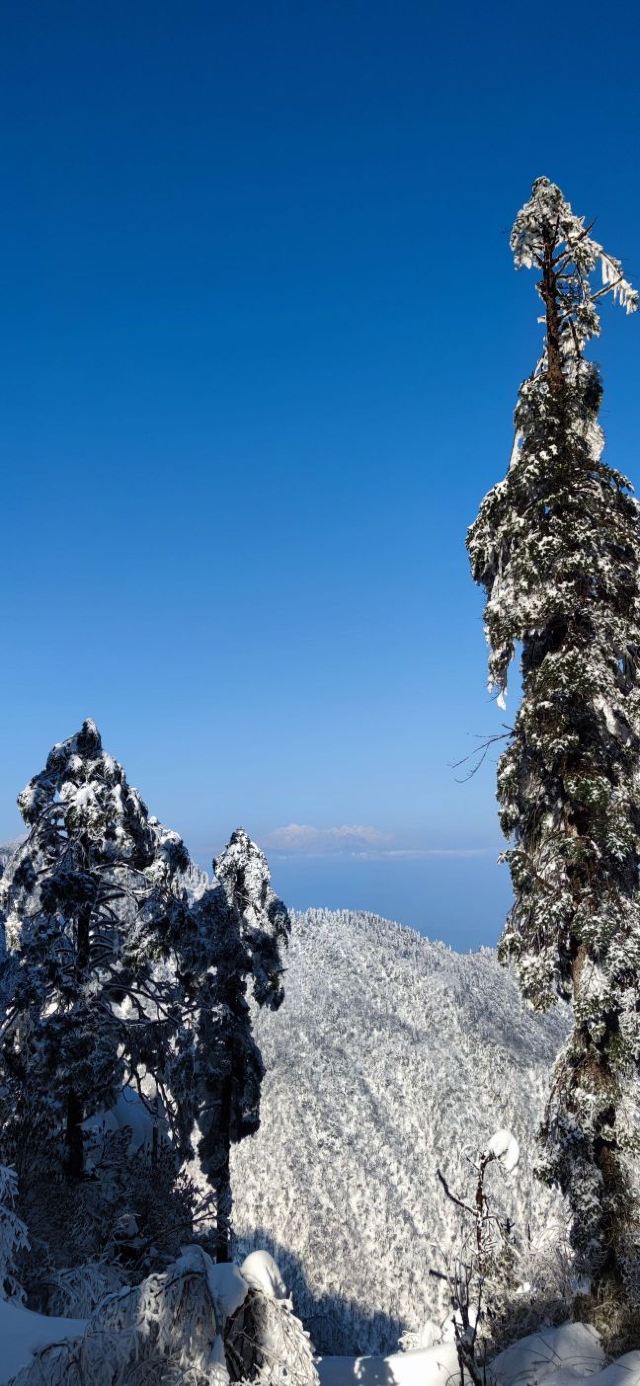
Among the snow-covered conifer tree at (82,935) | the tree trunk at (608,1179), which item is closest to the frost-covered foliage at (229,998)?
the snow-covered conifer tree at (82,935)

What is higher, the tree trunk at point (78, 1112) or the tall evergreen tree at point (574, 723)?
the tall evergreen tree at point (574, 723)

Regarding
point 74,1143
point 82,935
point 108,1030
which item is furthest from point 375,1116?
point 82,935

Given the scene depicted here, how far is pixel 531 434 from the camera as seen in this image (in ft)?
36.6

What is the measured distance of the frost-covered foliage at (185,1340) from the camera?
507 cm

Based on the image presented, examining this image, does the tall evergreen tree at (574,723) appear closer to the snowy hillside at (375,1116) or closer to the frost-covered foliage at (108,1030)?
the frost-covered foliage at (108,1030)

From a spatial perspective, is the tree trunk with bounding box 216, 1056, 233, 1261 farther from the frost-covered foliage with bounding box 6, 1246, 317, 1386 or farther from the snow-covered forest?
the frost-covered foliage with bounding box 6, 1246, 317, 1386

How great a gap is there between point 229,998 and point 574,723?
42.6ft

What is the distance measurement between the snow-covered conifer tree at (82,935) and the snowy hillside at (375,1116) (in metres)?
35.9

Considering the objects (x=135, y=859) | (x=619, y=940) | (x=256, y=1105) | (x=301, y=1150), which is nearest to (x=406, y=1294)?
(x=301, y=1150)

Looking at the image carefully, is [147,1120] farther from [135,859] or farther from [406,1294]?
[406,1294]

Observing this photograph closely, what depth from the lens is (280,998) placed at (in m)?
20.2

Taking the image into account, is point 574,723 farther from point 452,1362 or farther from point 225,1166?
point 225,1166

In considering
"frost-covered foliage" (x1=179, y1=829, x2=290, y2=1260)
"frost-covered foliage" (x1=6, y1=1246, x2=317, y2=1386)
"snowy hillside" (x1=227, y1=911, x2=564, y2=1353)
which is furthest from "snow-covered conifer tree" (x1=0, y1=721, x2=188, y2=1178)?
"snowy hillside" (x1=227, y1=911, x2=564, y2=1353)

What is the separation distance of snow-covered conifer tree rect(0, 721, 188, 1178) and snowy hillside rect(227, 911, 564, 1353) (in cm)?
3593
